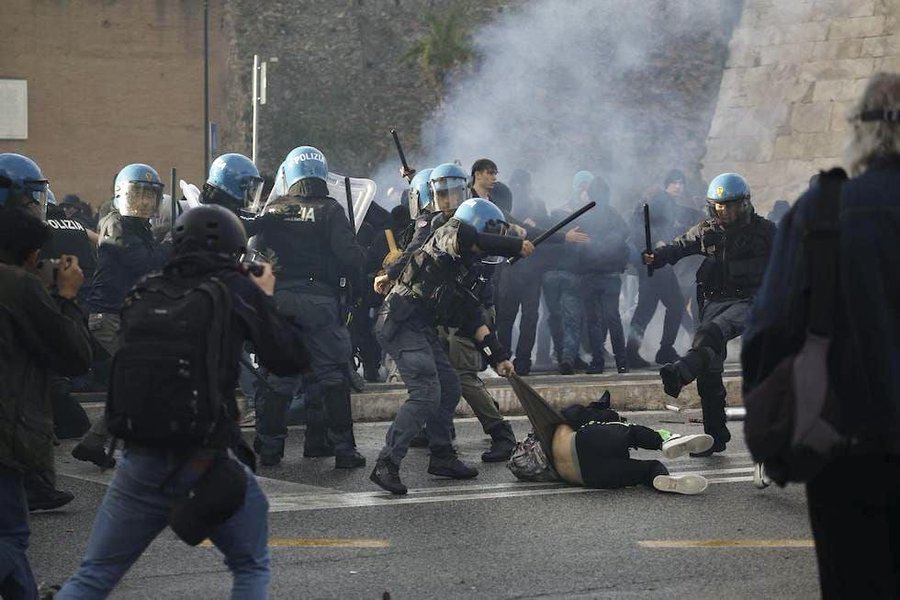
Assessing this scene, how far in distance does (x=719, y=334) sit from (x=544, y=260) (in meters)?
5.07

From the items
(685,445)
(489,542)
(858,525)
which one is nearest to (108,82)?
(685,445)

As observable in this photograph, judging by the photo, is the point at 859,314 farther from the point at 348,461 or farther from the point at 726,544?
the point at 348,461

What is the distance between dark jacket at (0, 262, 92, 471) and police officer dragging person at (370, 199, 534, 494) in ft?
10.4

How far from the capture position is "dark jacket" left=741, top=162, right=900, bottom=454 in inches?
141

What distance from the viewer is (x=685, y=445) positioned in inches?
354

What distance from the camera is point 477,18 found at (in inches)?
1305

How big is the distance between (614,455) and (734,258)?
5.74ft

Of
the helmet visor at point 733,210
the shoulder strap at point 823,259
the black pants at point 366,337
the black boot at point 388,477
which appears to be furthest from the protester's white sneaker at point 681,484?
the black pants at point 366,337

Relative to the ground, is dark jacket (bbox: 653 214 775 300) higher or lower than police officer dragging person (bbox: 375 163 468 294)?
lower

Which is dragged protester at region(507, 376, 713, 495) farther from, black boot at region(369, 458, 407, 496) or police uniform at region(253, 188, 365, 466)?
police uniform at region(253, 188, 365, 466)

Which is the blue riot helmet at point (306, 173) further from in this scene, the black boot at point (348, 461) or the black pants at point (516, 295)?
the black pants at point (516, 295)

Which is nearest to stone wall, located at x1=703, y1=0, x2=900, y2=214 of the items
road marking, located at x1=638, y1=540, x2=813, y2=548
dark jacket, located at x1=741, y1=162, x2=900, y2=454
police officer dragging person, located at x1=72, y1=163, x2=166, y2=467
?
police officer dragging person, located at x1=72, y1=163, x2=166, y2=467

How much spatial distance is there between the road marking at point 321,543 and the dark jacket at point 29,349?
170 centimetres

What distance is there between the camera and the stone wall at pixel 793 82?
24.4 metres
